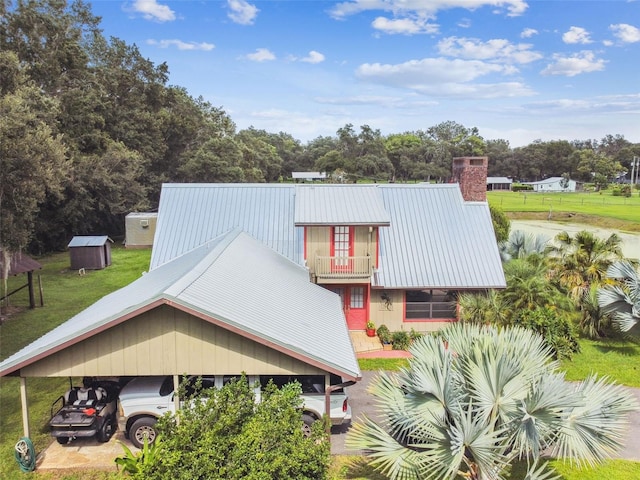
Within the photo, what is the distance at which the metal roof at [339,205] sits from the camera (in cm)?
1825

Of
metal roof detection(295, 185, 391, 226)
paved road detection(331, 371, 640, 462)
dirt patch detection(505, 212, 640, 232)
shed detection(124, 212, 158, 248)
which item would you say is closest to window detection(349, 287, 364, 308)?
metal roof detection(295, 185, 391, 226)

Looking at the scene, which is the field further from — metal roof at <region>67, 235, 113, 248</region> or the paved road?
metal roof at <region>67, 235, 113, 248</region>

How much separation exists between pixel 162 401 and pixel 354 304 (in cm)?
992

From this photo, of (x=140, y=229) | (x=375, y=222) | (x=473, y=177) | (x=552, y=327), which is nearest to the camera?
(x=552, y=327)

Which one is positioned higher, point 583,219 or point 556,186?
point 556,186

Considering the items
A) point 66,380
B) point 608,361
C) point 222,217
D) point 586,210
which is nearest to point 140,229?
point 222,217

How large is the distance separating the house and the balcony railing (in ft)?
0.13

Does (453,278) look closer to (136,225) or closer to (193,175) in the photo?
(136,225)

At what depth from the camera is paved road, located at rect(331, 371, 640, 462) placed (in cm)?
1095

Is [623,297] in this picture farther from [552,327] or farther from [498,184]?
[498,184]

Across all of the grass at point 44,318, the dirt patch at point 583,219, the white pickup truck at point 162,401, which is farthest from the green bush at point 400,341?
the dirt patch at point 583,219

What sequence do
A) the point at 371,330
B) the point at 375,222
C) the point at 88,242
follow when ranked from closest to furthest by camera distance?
the point at 375,222, the point at 371,330, the point at 88,242

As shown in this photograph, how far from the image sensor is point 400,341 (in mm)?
17781

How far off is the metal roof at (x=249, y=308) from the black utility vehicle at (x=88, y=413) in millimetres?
1576
